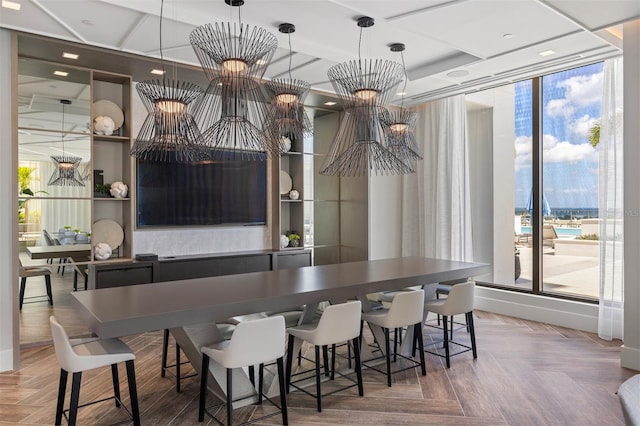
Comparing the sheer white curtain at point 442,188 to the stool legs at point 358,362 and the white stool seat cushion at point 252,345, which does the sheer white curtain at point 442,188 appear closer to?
the stool legs at point 358,362

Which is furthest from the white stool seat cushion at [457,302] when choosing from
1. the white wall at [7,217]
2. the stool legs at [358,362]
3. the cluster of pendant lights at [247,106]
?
the white wall at [7,217]

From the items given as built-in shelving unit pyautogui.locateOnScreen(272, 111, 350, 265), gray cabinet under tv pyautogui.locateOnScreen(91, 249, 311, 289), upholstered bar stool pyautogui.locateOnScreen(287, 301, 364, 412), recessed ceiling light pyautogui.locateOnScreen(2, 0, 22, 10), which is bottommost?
upholstered bar stool pyautogui.locateOnScreen(287, 301, 364, 412)

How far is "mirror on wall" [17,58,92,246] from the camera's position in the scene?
4.52 metres

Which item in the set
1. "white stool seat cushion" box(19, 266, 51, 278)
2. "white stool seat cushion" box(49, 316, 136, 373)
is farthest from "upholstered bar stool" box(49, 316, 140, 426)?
"white stool seat cushion" box(19, 266, 51, 278)

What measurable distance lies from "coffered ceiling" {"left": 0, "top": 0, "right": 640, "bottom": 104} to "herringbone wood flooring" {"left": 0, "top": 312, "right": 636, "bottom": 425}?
300cm

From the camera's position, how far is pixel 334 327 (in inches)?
127

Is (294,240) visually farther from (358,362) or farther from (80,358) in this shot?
(80,358)

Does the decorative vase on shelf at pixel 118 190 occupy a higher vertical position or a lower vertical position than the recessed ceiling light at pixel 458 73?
lower

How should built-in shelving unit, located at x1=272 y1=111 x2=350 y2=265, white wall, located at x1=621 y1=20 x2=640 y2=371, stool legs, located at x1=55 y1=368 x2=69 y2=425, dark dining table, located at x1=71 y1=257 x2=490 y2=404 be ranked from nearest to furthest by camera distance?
dark dining table, located at x1=71 y1=257 x2=490 y2=404 → stool legs, located at x1=55 y1=368 x2=69 y2=425 → white wall, located at x1=621 y1=20 x2=640 y2=371 → built-in shelving unit, located at x1=272 y1=111 x2=350 y2=265

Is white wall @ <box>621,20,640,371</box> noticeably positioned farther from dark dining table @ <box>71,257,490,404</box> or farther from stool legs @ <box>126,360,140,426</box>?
stool legs @ <box>126,360,140,426</box>

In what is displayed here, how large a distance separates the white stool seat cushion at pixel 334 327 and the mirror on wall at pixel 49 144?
2.92m

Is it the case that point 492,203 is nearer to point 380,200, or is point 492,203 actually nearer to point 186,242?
point 380,200

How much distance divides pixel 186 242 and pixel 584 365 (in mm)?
4569

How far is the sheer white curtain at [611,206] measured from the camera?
15.9 feet
